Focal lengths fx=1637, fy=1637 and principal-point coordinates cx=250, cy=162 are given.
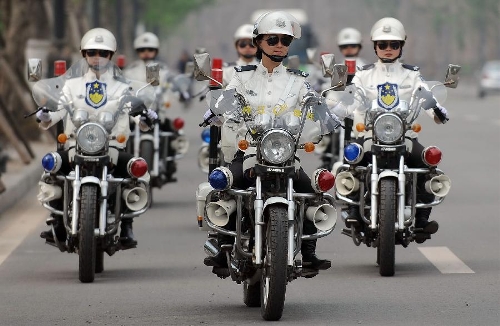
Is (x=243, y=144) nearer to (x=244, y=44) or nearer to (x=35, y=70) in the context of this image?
(x=35, y=70)

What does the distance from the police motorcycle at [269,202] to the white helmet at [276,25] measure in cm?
40

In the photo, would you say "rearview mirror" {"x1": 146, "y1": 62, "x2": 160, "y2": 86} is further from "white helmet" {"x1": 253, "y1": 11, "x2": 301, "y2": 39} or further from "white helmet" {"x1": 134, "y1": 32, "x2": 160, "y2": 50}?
"white helmet" {"x1": 134, "y1": 32, "x2": 160, "y2": 50}

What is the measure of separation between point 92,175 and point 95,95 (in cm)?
78

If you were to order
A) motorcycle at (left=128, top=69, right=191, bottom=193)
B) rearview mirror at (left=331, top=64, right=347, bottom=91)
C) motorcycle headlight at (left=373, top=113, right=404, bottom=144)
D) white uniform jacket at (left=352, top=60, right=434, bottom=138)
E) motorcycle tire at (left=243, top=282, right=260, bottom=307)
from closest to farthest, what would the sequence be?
1. rearview mirror at (left=331, top=64, right=347, bottom=91)
2. motorcycle tire at (left=243, top=282, right=260, bottom=307)
3. motorcycle headlight at (left=373, top=113, right=404, bottom=144)
4. white uniform jacket at (left=352, top=60, right=434, bottom=138)
5. motorcycle at (left=128, top=69, right=191, bottom=193)

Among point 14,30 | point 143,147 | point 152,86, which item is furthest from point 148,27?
point 152,86

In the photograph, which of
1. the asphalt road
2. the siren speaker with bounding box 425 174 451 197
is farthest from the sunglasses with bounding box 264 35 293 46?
the siren speaker with bounding box 425 174 451 197

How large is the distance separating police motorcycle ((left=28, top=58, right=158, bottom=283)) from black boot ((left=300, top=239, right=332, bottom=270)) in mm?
2092

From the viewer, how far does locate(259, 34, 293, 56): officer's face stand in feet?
32.0

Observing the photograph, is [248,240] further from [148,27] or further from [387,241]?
[148,27]

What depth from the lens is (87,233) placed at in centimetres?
1134

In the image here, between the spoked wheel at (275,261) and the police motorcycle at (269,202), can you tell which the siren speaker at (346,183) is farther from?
the spoked wheel at (275,261)

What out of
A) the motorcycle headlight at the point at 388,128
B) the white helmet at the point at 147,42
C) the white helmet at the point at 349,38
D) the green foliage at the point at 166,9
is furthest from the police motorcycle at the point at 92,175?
the green foliage at the point at 166,9

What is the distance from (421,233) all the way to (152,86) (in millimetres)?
2319

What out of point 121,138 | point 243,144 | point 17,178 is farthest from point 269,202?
point 17,178
